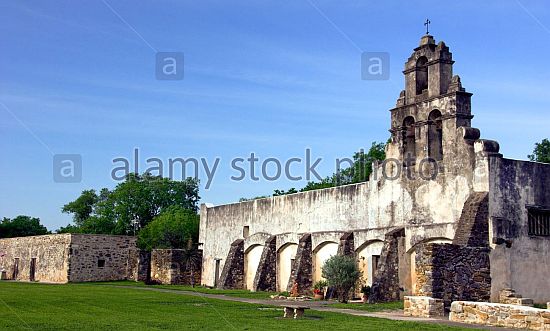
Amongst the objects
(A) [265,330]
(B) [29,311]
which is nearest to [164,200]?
(B) [29,311]

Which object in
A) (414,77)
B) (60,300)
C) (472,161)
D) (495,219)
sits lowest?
(60,300)

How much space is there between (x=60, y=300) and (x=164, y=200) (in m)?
46.8

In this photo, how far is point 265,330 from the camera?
1380 cm

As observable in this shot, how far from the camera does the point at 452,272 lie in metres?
20.5

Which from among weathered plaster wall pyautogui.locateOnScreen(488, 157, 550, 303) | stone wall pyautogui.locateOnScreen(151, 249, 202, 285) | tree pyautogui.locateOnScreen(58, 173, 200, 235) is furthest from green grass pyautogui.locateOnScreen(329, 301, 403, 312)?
tree pyautogui.locateOnScreen(58, 173, 200, 235)

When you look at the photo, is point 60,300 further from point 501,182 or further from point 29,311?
point 501,182

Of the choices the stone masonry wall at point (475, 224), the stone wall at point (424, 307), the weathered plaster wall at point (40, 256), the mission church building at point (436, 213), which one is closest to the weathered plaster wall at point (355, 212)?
the mission church building at point (436, 213)

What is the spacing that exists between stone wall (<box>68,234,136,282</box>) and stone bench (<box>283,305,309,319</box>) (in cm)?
2772

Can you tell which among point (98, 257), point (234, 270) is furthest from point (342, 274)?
point (98, 257)

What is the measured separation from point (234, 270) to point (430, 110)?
14.8 m

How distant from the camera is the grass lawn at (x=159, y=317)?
14.4m

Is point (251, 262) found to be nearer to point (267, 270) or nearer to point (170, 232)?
point (267, 270)

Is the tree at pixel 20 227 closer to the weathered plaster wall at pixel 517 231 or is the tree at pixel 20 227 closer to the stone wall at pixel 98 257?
the stone wall at pixel 98 257

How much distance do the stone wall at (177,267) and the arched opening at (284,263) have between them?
8237mm
